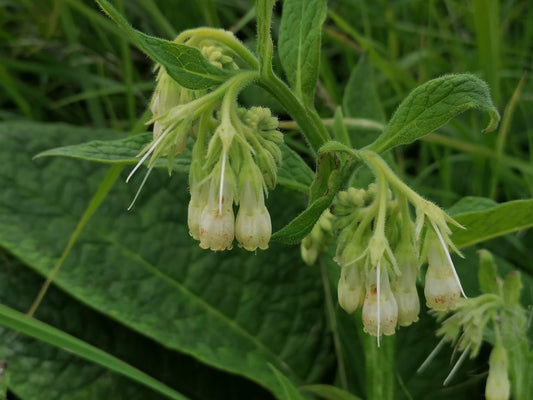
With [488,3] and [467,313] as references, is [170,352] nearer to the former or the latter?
[467,313]

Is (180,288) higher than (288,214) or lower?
lower

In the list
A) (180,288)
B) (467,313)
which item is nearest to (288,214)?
(180,288)

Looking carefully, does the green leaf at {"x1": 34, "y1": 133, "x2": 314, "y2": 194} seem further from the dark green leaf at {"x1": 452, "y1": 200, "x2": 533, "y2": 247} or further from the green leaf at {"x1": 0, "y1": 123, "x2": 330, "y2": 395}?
the green leaf at {"x1": 0, "y1": 123, "x2": 330, "y2": 395}

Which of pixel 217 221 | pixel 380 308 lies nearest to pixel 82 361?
pixel 217 221

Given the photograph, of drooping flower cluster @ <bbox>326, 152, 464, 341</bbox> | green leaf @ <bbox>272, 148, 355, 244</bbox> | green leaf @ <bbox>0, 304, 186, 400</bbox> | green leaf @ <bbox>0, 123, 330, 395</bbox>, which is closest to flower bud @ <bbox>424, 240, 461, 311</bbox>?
drooping flower cluster @ <bbox>326, 152, 464, 341</bbox>

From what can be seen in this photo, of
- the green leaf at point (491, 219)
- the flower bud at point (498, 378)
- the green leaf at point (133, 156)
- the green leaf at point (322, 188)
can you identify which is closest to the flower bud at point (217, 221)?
the green leaf at point (322, 188)

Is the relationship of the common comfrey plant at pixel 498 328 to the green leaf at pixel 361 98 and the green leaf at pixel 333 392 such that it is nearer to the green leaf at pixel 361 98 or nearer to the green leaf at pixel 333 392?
the green leaf at pixel 333 392

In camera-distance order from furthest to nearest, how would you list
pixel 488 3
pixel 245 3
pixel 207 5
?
pixel 245 3 → pixel 207 5 → pixel 488 3
